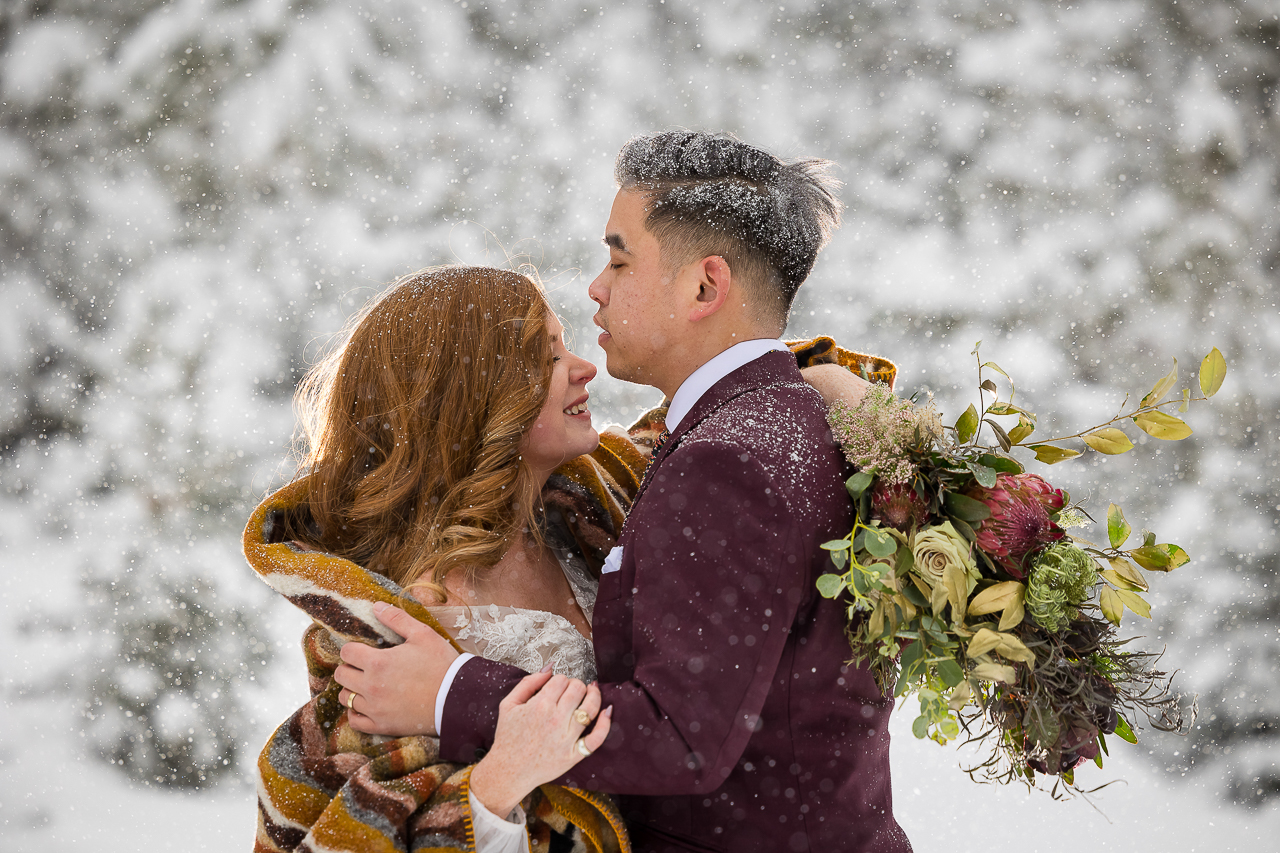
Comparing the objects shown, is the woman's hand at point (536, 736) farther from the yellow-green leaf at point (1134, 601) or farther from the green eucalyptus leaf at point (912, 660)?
the yellow-green leaf at point (1134, 601)

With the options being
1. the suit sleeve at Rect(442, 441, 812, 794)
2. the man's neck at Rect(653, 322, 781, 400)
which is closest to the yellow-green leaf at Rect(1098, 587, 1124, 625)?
the suit sleeve at Rect(442, 441, 812, 794)

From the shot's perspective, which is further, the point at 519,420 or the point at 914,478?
the point at 519,420

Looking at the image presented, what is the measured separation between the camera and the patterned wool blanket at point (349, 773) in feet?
4.85

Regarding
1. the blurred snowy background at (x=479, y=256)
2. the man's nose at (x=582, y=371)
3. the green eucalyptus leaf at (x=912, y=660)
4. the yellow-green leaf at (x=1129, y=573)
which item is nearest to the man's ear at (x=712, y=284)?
the man's nose at (x=582, y=371)

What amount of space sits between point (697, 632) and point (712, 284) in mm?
696

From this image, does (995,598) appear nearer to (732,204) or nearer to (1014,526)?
(1014,526)

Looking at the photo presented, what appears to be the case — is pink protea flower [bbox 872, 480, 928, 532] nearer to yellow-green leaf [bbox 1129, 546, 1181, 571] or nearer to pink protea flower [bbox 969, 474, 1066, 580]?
pink protea flower [bbox 969, 474, 1066, 580]

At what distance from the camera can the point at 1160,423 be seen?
1536 millimetres

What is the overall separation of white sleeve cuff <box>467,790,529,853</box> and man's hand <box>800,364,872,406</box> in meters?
0.87

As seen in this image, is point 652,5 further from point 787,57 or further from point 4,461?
point 4,461

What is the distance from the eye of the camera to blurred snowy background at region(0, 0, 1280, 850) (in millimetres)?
4145

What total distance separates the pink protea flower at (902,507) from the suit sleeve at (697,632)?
0.17 metres

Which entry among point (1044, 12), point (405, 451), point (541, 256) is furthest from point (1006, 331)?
point (405, 451)

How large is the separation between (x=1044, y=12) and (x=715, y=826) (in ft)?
13.1
